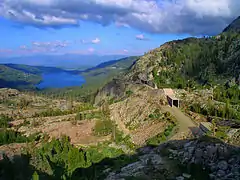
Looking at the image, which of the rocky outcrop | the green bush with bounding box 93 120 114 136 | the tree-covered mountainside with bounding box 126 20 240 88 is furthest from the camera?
the tree-covered mountainside with bounding box 126 20 240 88

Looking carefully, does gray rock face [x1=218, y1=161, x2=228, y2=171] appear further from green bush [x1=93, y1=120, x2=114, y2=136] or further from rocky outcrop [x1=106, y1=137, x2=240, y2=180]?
green bush [x1=93, y1=120, x2=114, y2=136]

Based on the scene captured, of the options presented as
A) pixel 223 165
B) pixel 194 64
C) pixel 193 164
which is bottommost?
pixel 193 164

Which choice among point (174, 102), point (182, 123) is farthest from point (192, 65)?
point (182, 123)

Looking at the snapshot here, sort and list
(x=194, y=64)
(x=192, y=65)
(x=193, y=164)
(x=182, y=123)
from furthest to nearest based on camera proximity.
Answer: (x=192, y=65)
(x=194, y=64)
(x=182, y=123)
(x=193, y=164)

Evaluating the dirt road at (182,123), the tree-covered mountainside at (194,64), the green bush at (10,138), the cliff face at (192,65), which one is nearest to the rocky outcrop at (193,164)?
the dirt road at (182,123)

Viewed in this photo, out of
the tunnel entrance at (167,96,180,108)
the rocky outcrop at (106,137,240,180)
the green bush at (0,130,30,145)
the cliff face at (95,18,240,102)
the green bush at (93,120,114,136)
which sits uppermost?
the cliff face at (95,18,240,102)

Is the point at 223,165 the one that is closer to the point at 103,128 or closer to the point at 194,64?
the point at 103,128

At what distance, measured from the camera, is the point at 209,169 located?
28656mm

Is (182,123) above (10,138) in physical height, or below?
above

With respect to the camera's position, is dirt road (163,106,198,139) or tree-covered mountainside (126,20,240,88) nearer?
dirt road (163,106,198,139)

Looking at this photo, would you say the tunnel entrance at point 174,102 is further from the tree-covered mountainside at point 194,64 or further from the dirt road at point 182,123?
the tree-covered mountainside at point 194,64

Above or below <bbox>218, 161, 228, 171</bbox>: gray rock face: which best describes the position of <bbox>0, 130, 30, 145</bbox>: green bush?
below

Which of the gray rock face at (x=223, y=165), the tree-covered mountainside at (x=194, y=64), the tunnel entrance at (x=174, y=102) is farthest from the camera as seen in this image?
the tree-covered mountainside at (x=194, y=64)

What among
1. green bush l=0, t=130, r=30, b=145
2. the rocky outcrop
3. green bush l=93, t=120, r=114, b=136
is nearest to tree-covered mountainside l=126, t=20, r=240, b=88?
green bush l=93, t=120, r=114, b=136
